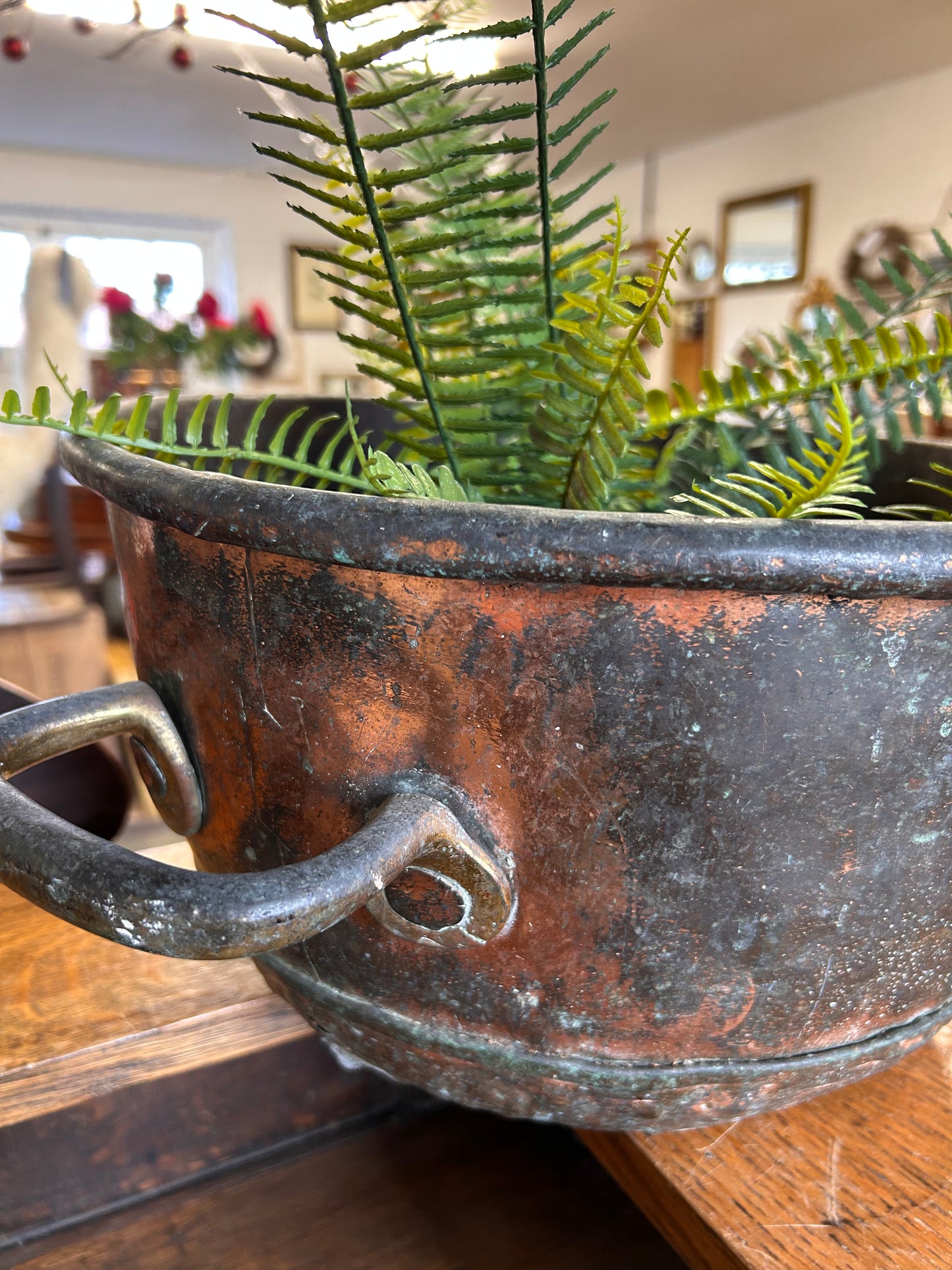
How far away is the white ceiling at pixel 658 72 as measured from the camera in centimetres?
308

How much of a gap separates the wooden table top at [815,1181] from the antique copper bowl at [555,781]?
6 centimetres

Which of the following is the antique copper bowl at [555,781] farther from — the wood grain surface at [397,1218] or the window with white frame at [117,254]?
the window with white frame at [117,254]

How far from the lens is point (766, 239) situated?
4.59 metres

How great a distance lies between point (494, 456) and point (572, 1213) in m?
0.40

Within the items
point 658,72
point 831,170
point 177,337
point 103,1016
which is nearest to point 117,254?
point 177,337

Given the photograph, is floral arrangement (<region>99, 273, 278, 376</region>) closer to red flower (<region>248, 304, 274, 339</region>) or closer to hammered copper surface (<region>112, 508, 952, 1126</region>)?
red flower (<region>248, 304, 274, 339</region>)

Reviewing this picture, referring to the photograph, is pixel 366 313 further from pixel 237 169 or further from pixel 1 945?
pixel 237 169

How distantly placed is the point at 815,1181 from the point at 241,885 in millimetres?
271

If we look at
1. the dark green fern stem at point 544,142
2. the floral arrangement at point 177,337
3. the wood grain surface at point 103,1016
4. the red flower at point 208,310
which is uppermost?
the red flower at point 208,310

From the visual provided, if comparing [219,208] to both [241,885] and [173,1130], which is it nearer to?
[173,1130]

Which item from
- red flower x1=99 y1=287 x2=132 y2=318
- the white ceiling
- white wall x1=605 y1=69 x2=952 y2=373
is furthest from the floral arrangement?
white wall x1=605 y1=69 x2=952 y2=373

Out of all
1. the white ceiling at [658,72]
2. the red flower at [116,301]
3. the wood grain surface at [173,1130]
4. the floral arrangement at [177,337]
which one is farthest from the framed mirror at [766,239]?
the wood grain surface at [173,1130]

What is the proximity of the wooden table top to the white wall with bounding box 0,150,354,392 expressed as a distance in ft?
20.0

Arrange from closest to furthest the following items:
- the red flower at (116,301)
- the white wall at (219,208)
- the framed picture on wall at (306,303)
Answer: the red flower at (116,301) → the white wall at (219,208) → the framed picture on wall at (306,303)
